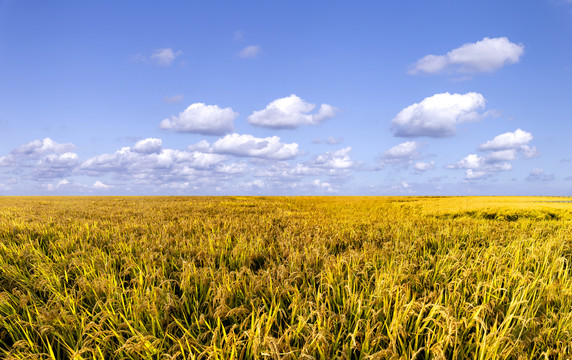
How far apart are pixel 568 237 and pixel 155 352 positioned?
9.38m

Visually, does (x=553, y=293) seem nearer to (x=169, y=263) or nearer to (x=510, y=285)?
(x=510, y=285)

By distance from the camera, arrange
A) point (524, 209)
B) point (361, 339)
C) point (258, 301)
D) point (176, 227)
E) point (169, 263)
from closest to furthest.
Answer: point (361, 339) → point (258, 301) → point (169, 263) → point (176, 227) → point (524, 209)

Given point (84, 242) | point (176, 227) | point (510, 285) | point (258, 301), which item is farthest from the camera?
point (176, 227)

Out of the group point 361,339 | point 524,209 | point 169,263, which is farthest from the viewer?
point 524,209

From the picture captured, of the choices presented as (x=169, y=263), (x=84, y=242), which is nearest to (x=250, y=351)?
(x=169, y=263)

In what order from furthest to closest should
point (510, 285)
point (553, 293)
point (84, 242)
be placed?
point (84, 242), point (510, 285), point (553, 293)

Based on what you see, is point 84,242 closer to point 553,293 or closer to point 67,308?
point 67,308

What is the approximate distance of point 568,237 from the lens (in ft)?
25.3

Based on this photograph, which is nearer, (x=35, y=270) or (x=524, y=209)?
(x=35, y=270)

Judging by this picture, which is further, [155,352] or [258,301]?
[258,301]

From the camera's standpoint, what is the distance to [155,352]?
2.41 meters

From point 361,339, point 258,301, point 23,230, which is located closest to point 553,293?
point 361,339

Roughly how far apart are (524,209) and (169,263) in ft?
45.4

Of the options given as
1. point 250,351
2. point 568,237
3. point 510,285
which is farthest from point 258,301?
point 568,237
